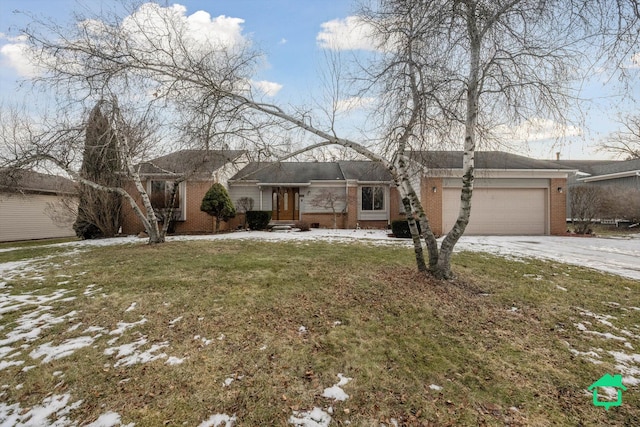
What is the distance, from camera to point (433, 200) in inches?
533

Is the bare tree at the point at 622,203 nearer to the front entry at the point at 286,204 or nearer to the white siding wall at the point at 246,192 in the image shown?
the front entry at the point at 286,204

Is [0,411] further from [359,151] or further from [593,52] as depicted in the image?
[593,52]

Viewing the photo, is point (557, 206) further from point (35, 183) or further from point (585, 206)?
point (35, 183)

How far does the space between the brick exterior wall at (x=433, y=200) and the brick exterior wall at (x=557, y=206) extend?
207 inches

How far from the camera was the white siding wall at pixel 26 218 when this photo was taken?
15.2 m

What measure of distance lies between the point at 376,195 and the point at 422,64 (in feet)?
38.9

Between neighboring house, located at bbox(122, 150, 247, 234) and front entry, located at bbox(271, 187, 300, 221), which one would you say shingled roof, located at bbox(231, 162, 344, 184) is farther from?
neighboring house, located at bbox(122, 150, 247, 234)

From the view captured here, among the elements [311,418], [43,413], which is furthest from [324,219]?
[43,413]

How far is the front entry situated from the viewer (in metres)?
17.3

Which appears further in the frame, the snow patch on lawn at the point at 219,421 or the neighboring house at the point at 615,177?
the neighboring house at the point at 615,177

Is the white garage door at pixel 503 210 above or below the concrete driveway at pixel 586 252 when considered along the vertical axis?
above

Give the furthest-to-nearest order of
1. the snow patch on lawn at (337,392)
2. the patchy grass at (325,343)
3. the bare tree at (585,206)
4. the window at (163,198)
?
the window at (163,198), the bare tree at (585,206), the snow patch on lawn at (337,392), the patchy grass at (325,343)

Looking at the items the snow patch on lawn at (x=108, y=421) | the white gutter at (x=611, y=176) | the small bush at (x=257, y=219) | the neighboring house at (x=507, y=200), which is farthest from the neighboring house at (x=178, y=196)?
the white gutter at (x=611, y=176)

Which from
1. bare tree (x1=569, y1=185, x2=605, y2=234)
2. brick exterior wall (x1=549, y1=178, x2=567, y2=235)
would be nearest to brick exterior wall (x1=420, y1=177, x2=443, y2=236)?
brick exterior wall (x1=549, y1=178, x2=567, y2=235)
